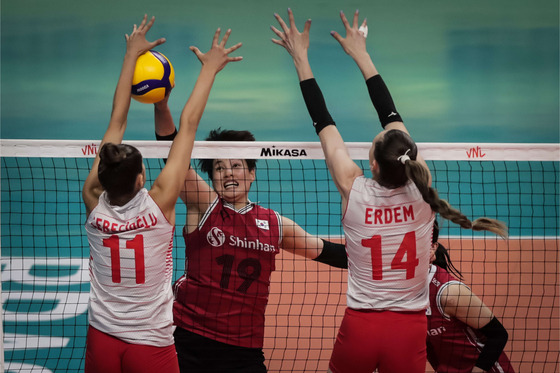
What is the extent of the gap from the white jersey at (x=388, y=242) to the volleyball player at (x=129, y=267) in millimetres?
1012

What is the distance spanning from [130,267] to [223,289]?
1.23 metres

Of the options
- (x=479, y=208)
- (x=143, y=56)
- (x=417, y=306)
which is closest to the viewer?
(x=417, y=306)

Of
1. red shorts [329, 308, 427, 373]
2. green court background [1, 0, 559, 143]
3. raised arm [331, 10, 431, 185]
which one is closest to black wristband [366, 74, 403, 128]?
raised arm [331, 10, 431, 185]

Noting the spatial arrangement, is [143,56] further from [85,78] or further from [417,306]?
[85,78]

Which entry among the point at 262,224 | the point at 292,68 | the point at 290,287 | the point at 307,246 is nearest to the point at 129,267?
the point at 262,224

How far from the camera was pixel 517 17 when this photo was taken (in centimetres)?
1323

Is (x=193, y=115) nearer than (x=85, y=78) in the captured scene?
Yes

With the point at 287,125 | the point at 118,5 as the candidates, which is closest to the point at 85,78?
the point at 118,5

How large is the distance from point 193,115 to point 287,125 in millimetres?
8788

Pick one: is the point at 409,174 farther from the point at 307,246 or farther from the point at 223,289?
the point at 223,289

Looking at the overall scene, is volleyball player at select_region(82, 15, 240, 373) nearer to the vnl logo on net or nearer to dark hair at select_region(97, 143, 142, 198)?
dark hair at select_region(97, 143, 142, 198)

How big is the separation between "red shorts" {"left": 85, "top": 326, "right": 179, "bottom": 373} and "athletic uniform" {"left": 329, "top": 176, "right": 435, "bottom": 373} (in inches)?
39.2

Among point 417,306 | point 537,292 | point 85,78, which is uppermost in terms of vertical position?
point 85,78

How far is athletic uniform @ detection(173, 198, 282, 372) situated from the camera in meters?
4.29
